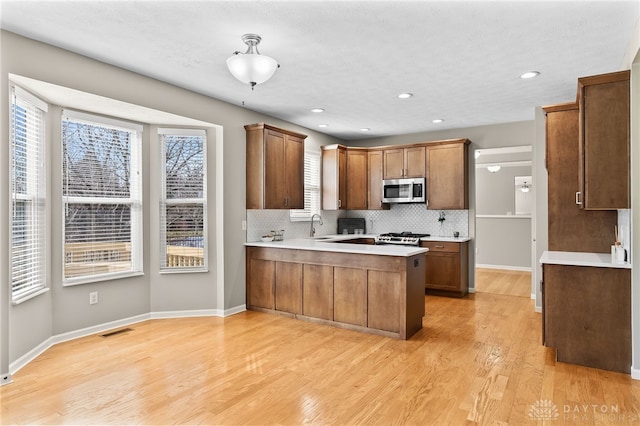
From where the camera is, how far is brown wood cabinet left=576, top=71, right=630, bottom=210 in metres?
Answer: 2.92

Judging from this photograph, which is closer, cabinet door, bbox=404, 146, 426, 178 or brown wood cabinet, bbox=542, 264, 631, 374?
brown wood cabinet, bbox=542, 264, 631, 374

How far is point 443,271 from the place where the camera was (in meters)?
5.84

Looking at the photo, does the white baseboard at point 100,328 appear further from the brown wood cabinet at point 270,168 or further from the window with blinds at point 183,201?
the brown wood cabinet at point 270,168

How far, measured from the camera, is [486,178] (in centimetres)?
878

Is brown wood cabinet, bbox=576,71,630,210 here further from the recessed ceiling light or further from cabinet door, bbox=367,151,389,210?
cabinet door, bbox=367,151,389,210

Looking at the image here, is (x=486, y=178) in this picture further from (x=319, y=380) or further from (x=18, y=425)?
(x=18, y=425)

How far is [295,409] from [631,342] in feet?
8.23

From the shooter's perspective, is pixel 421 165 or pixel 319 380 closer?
pixel 319 380

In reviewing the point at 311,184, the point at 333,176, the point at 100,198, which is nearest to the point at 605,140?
the point at 333,176

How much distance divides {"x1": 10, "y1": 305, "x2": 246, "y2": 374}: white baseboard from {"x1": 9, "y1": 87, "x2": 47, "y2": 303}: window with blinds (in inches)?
19.3

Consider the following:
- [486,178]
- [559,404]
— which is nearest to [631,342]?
[559,404]

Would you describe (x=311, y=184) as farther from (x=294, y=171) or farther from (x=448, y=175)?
(x=448, y=175)

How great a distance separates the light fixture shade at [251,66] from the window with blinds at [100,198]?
211 cm

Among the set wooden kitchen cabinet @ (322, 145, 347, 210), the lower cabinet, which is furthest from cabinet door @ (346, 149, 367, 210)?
the lower cabinet
